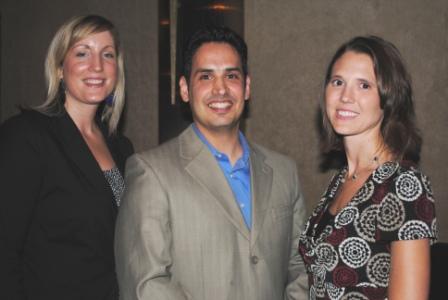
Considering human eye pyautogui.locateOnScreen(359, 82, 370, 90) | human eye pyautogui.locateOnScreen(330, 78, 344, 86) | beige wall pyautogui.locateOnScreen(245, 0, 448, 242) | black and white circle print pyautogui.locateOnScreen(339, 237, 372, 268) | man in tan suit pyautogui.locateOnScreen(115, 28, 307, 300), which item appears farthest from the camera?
beige wall pyautogui.locateOnScreen(245, 0, 448, 242)

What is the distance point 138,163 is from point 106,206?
1.38 feet

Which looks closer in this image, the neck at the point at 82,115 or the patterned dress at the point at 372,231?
the patterned dress at the point at 372,231

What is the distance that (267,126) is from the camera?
4492mm

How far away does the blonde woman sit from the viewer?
2.02 meters

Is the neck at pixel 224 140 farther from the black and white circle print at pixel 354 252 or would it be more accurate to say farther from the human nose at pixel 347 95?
the black and white circle print at pixel 354 252

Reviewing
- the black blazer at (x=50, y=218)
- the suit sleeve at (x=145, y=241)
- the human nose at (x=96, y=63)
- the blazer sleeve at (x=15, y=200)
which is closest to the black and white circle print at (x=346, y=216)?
the suit sleeve at (x=145, y=241)

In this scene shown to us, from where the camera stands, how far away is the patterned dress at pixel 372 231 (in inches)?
64.1

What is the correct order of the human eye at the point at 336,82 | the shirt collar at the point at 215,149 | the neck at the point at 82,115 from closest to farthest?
the human eye at the point at 336,82, the shirt collar at the point at 215,149, the neck at the point at 82,115

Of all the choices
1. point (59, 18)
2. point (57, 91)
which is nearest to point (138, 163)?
point (57, 91)

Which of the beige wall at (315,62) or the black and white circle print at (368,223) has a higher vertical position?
the beige wall at (315,62)

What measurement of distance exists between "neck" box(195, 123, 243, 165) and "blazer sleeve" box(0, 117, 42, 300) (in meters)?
0.78

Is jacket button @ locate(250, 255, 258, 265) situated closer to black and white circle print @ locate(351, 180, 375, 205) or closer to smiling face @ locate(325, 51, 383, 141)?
black and white circle print @ locate(351, 180, 375, 205)

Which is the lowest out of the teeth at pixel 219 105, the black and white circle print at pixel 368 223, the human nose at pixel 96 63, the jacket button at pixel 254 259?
the jacket button at pixel 254 259

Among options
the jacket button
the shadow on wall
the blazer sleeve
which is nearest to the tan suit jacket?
the jacket button
